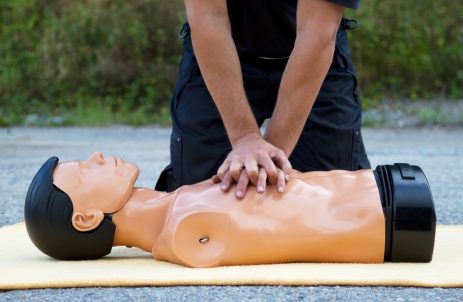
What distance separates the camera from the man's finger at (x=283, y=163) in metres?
2.43

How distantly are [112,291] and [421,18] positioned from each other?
804 cm

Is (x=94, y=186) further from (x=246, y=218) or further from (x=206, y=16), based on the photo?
(x=206, y=16)

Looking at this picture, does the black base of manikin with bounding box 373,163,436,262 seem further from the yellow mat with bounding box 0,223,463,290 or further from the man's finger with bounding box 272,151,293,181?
the man's finger with bounding box 272,151,293,181

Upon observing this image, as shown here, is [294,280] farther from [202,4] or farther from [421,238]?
[202,4]

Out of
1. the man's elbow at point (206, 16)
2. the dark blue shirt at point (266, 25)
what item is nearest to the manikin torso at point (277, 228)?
the man's elbow at point (206, 16)

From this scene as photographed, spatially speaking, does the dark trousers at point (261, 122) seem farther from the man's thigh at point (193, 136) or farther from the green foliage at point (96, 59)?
the green foliage at point (96, 59)

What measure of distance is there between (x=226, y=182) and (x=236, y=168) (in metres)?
0.05

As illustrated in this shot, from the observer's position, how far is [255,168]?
239 cm

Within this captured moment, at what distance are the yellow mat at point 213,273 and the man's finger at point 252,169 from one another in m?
0.23

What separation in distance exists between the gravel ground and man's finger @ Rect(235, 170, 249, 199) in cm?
29

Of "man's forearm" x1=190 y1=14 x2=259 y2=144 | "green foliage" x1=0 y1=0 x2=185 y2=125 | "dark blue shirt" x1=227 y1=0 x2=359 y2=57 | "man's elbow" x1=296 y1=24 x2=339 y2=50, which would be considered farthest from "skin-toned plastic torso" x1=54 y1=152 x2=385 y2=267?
"green foliage" x1=0 y1=0 x2=185 y2=125

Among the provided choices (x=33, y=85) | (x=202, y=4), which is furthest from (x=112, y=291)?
(x=33, y=85)

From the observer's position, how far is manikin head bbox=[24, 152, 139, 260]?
244 centimetres

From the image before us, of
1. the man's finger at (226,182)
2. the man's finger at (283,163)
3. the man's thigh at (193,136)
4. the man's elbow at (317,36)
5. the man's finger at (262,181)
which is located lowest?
the man's thigh at (193,136)
